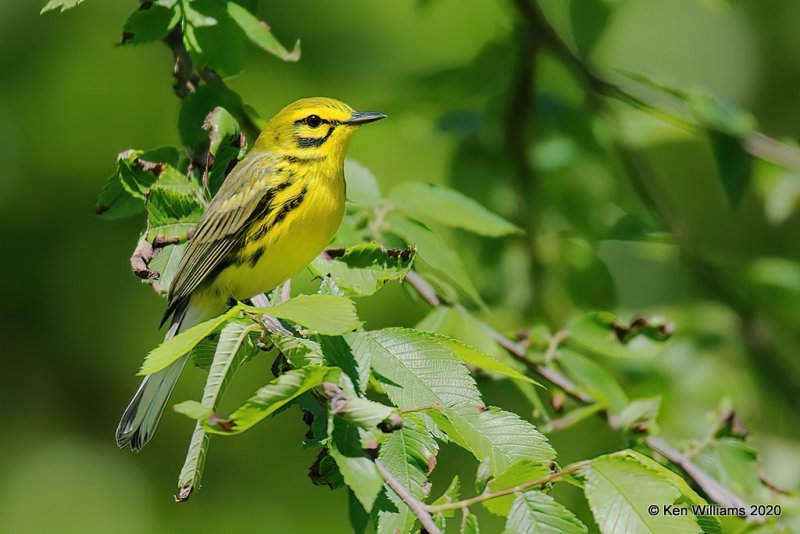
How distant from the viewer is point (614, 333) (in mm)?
3469

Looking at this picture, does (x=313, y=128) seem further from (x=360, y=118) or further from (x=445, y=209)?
(x=445, y=209)

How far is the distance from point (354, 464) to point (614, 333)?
182 centimetres

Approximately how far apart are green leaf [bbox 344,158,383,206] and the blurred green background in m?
0.92

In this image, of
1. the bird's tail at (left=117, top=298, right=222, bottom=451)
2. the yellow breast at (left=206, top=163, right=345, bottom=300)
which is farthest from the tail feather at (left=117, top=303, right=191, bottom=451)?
the yellow breast at (left=206, top=163, right=345, bottom=300)

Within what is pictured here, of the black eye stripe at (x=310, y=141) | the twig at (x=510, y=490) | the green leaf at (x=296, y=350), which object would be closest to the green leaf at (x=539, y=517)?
the twig at (x=510, y=490)

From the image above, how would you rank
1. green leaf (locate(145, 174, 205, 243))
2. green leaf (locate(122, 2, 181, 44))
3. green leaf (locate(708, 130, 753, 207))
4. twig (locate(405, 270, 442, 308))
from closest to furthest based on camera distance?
green leaf (locate(145, 174, 205, 243)) → green leaf (locate(122, 2, 181, 44)) → twig (locate(405, 270, 442, 308)) → green leaf (locate(708, 130, 753, 207))

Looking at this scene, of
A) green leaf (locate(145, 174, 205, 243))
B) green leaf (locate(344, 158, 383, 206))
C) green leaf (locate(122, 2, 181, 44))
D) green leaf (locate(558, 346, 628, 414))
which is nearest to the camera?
green leaf (locate(145, 174, 205, 243))

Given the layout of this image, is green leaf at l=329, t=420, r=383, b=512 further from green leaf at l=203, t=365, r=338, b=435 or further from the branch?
the branch

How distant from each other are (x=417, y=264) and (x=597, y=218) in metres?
0.89

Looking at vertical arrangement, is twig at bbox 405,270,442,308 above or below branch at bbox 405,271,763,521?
above

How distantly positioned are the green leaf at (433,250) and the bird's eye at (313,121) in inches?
16.7

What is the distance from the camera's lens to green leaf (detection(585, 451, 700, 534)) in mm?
1931

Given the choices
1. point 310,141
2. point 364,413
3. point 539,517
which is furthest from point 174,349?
point 310,141

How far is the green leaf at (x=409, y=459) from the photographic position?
208 cm
